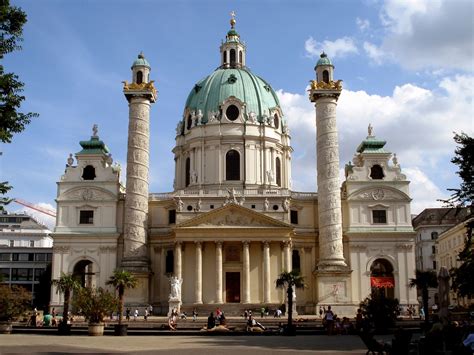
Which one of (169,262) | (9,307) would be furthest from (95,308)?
(169,262)

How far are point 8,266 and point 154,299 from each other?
1693 inches

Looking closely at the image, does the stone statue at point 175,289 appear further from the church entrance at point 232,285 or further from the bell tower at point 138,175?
the church entrance at point 232,285

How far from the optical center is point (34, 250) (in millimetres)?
98125

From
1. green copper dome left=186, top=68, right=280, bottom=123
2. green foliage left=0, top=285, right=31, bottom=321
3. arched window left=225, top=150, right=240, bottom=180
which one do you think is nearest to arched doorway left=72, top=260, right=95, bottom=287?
arched window left=225, top=150, right=240, bottom=180

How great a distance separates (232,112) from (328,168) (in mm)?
16056

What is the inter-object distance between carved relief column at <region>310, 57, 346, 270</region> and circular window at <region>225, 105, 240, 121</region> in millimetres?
11668

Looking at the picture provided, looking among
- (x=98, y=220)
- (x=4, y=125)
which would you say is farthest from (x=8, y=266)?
(x=4, y=125)

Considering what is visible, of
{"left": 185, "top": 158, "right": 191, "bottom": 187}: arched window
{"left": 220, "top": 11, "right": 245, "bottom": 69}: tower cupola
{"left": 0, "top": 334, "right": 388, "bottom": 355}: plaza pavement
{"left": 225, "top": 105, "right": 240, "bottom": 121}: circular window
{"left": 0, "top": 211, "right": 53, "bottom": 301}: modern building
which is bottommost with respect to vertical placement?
{"left": 0, "top": 334, "right": 388, "bottom": 355}: plaza pavement

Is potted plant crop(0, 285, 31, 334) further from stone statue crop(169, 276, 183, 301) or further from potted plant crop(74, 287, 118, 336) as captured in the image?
stone statue crop(169, 276, 183, 301)

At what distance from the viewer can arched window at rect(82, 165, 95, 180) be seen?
2596 inches

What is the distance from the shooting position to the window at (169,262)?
64425mm

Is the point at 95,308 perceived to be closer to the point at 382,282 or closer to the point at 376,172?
→ the point at 382,282

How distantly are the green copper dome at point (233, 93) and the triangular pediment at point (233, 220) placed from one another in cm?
1549

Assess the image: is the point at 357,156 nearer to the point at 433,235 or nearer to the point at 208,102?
the point at 208,102
